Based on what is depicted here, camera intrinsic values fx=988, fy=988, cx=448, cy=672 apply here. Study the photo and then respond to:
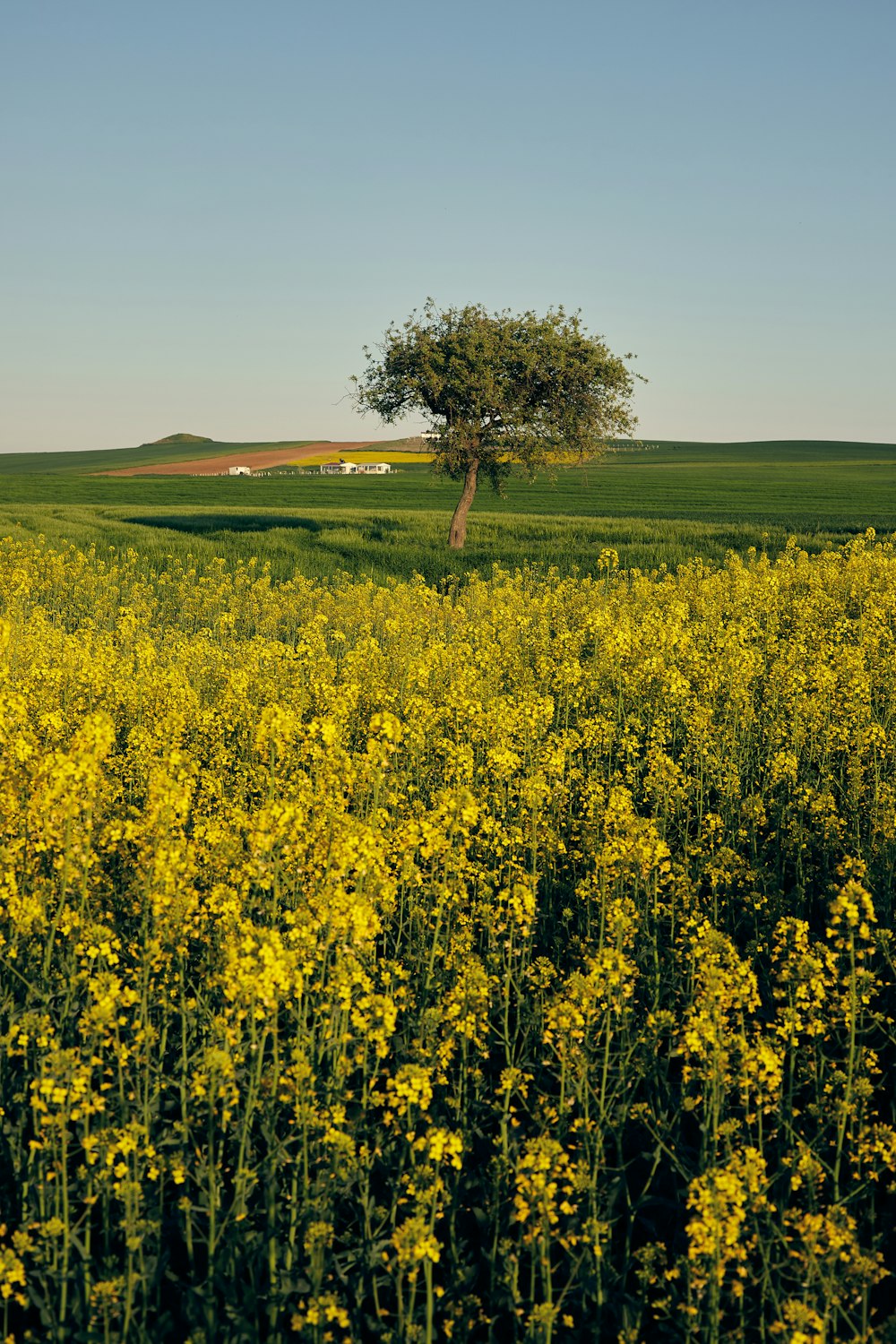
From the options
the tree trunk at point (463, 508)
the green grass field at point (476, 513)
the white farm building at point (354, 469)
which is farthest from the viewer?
the white farm building at point (354, 469)

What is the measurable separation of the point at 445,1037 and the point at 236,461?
109 meters

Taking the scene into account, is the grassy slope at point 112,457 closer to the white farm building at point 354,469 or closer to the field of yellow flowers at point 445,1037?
the white farm building at point 354,469

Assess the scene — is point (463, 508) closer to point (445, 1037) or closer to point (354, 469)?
point (445, 1037)

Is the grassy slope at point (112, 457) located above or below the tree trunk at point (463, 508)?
above

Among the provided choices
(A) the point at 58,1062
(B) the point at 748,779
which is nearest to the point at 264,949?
(A) the point at 58,1062

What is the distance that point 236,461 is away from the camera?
108500mm

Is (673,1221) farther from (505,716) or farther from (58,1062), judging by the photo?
(505,716)

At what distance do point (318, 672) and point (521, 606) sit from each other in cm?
663

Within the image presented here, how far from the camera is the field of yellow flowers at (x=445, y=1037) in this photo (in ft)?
11.5

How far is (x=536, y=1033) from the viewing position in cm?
509

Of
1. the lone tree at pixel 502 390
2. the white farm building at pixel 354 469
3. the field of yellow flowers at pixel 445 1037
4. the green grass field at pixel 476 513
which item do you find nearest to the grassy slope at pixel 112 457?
the green grass field at pixel 476 513

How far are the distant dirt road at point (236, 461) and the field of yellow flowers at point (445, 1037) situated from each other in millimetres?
93795

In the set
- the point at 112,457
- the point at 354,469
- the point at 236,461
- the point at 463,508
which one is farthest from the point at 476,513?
the point at 112,457

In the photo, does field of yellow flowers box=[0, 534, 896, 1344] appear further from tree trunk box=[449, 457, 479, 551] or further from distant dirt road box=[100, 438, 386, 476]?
distant dirt road box=[100, 438, 386, 476]
